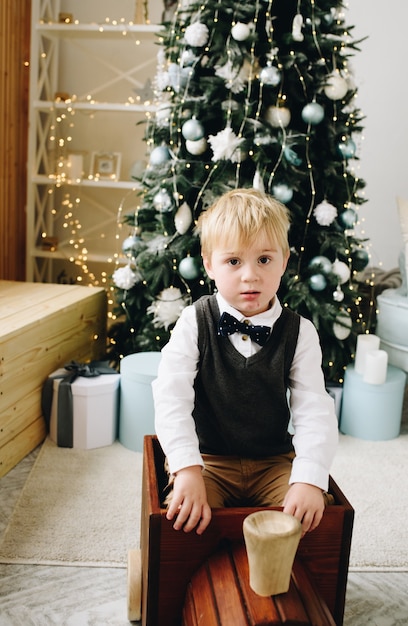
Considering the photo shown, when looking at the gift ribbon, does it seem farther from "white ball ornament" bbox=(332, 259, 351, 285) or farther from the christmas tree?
"white ball ornament" bbox=(332, 259, 351, 285)

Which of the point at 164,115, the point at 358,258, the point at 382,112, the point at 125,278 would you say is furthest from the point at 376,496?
the point at 382,112

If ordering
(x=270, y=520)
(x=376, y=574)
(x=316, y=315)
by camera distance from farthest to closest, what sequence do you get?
(x=316, y=315)
(x=376, y=574)
(x=270, y=520)

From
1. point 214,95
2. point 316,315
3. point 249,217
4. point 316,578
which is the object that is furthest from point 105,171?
point 316,578

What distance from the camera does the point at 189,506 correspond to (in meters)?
1.02

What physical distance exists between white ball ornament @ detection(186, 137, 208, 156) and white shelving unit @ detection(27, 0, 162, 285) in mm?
1075

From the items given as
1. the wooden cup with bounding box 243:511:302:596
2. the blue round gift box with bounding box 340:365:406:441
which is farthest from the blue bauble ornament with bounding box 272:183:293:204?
the wooden cup with bounding box 243:511:302:596

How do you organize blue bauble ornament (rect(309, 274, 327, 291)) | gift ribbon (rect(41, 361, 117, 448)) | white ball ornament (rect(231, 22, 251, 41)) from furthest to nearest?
blue bauble ornament (rect(309, 274, 327, 291)), white ball ornament (rect(231, 22, 251, 41)), gift ribbon (rect(41, 361, 117, 448))

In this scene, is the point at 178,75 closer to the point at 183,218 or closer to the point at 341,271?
the point at 183,218

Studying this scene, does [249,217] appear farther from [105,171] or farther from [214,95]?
[105,171]

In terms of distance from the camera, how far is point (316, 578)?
1084 millimetres

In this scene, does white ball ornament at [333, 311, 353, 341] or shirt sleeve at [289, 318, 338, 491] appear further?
white ball ornament at [333, 311, 353, 341]

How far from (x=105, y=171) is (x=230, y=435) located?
103 inches

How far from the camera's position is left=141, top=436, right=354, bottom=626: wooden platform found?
103 cm

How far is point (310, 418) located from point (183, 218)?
4.23 feet
